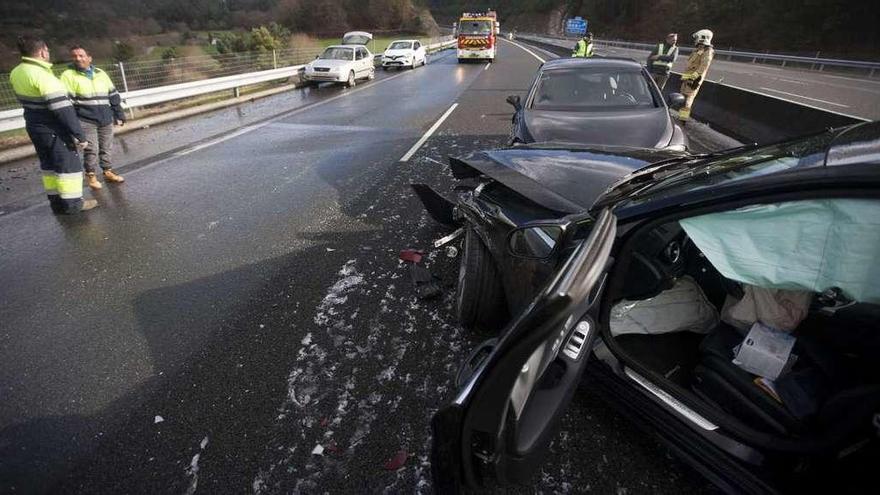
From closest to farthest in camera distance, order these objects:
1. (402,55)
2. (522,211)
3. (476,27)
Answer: (522,211) → (402,55) → (476,27)

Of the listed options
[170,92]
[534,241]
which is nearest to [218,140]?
[170,92]

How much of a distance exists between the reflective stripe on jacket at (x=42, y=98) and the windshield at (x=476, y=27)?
23.8m

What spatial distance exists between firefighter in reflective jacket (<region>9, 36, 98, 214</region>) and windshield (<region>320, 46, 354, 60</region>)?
12.9 m

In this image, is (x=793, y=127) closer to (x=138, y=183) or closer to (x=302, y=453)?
(x=302, y=453)

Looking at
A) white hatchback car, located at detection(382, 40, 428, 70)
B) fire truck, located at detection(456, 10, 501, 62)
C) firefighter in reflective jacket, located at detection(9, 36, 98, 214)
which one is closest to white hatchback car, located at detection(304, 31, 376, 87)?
white hatchback car, located at detection(382, 40, 428, 70)

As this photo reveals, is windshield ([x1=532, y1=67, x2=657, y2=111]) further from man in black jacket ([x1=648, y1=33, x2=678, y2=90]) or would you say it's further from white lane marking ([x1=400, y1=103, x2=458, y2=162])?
man in black jacket ([x1=648, y1=33, x2=678, y2=90])

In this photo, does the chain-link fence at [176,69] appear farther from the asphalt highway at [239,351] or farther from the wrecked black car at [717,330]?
the wrecked black car at [717,330]

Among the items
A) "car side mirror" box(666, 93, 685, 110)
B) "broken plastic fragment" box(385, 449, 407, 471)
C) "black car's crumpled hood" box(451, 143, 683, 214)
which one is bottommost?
"broken plastic fragment" box(385, 449, 407, 471)

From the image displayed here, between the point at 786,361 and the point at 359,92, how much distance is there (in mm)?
15037

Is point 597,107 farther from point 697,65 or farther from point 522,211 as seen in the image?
point 697,65

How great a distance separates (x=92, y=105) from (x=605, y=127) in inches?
255

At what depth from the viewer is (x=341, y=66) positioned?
1588 cm

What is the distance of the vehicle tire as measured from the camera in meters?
2.70

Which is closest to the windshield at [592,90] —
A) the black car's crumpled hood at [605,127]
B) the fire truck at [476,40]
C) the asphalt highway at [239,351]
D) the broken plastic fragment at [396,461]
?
the black car's crumpled hood at [605,127]
